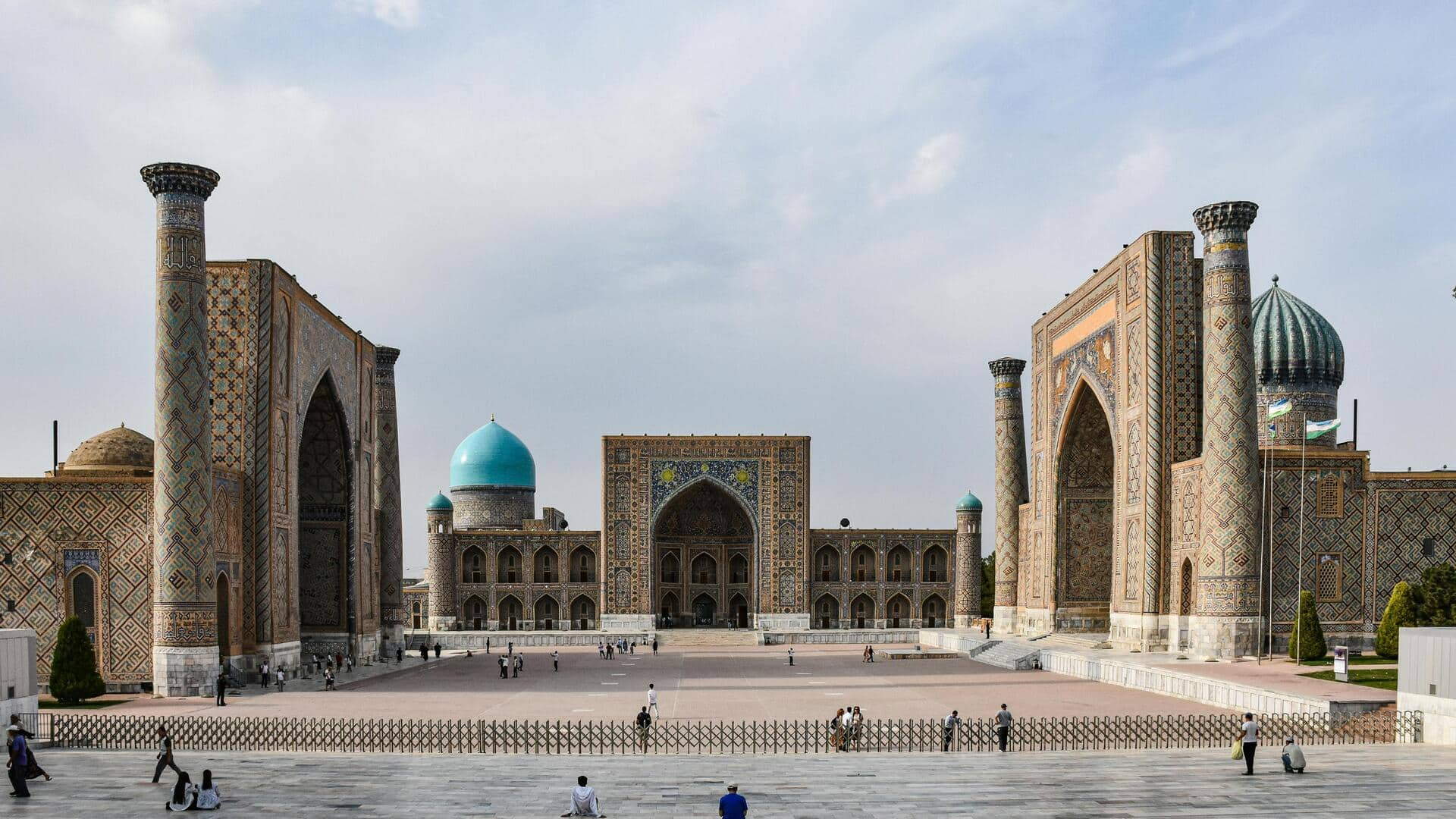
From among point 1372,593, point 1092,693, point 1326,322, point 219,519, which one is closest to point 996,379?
point 1326,322

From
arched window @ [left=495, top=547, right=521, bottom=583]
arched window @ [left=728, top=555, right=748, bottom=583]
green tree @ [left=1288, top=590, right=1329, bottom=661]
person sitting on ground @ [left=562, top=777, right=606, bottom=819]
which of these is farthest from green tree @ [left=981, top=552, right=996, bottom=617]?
person sitting on ground @ [left=562, top=777, right=606, bottom=819]

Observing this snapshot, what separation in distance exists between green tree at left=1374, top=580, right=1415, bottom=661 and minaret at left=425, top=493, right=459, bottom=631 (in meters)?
37.8

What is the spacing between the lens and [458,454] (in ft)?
210

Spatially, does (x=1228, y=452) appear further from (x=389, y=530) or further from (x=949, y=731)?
(x=389, y=530)

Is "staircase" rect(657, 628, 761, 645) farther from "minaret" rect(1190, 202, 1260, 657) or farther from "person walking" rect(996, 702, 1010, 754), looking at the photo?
"person walking" rect(996, 702, 1010, 754)

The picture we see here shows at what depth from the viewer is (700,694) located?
2662cm

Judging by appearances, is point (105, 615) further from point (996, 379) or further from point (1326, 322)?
point (1326, 322)

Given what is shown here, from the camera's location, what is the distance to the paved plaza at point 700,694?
22.5 m

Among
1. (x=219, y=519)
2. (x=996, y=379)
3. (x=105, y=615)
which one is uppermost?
(x=996, y=379)

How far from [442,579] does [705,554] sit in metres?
11.3

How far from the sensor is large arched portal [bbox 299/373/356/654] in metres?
34.6

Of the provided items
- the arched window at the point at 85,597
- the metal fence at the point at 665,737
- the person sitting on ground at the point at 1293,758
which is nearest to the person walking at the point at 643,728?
the metal fence at the point at 665,737

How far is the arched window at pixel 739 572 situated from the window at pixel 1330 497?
30843 millimetres

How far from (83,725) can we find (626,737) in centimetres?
749
